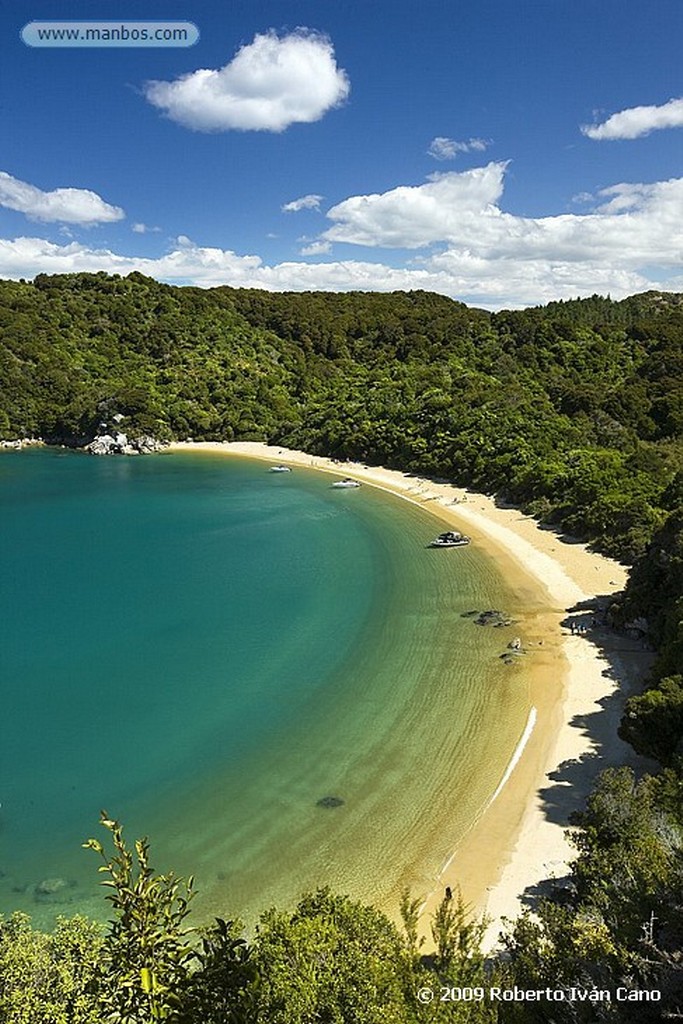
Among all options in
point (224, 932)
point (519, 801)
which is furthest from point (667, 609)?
point (224, 932)

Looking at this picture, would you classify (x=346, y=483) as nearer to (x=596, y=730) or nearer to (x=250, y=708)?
(x=250, y=708)

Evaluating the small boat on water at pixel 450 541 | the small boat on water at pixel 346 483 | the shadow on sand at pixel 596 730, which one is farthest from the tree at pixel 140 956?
the small boat on water at pixel 346 483

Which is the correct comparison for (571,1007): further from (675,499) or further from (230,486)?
(230,486)

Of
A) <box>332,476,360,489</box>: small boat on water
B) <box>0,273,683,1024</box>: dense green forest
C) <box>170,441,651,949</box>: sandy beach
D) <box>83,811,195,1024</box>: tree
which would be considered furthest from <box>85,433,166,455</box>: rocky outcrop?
<box>83,811,195,1024</box>: tree

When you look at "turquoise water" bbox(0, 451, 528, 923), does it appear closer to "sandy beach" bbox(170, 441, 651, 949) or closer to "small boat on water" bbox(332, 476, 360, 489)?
"sandy beach" bbox(170, 441, 651, 949)

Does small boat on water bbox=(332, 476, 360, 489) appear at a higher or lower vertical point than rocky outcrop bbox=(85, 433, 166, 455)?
lower

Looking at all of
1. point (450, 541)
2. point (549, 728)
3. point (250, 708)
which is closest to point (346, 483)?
point (450, 541)
